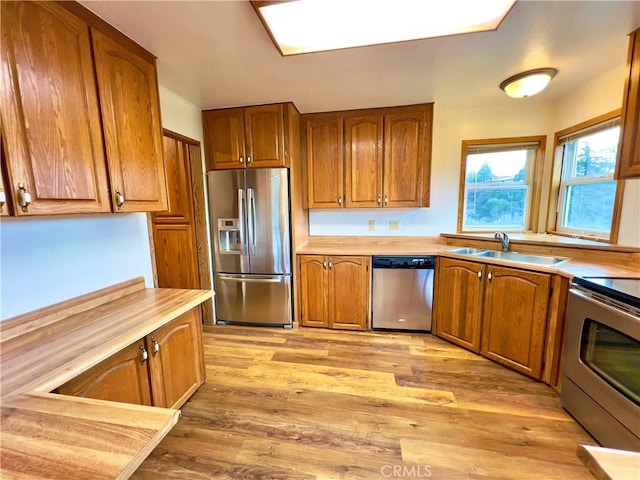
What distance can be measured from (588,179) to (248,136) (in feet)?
10.3

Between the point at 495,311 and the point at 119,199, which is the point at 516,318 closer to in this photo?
the point at 495,311

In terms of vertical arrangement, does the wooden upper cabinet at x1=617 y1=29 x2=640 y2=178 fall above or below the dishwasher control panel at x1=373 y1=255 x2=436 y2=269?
above

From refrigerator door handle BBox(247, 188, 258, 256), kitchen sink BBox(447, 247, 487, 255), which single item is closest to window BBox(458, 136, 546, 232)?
kitchen sink BBox(447, 247, 487, 255)

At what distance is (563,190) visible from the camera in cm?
260

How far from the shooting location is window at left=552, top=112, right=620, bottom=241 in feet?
6.89

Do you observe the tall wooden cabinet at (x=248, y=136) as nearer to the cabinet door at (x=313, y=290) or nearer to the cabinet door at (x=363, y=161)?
the cabinet door at (x=363, y=161)

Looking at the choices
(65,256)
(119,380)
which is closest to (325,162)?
(65,256)

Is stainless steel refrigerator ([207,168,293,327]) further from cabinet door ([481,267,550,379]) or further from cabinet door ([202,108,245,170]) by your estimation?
cabinet door ([481,267,550,379])

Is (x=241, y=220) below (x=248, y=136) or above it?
below

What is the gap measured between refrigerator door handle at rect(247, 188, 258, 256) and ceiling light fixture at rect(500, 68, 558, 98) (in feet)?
8.00

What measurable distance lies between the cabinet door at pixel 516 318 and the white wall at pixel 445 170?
3.52ft

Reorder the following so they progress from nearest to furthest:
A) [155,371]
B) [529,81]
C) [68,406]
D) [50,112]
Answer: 1. [68,406]
2. [50,112]
3. [155,371]
4. [529,81]

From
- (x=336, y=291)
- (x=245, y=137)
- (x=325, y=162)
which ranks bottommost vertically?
(x=336, y=291)

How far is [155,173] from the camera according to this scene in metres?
1.72
